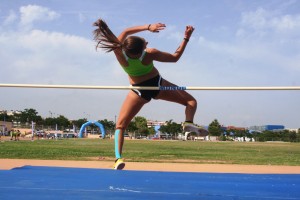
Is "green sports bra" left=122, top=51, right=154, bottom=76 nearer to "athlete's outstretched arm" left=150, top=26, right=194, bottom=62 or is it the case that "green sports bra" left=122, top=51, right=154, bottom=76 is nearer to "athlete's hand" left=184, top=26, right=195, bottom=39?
"athlete's outstretched arm" left=150, top=26, right=194, bottom=62

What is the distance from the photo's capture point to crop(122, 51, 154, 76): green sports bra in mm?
4645

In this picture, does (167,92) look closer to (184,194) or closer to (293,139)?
(184,194)

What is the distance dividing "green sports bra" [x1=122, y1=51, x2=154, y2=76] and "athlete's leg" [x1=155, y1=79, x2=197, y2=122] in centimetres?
30

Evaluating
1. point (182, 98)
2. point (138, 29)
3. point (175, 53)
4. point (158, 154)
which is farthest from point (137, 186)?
point (158, 154)

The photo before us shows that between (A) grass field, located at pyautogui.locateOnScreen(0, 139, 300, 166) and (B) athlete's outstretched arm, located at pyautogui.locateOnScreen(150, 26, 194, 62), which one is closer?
(B) athlete's outstretched arm, located at pyautogui.locateOnScreen(150, 26, 194, 62)

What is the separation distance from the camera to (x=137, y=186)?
347cm

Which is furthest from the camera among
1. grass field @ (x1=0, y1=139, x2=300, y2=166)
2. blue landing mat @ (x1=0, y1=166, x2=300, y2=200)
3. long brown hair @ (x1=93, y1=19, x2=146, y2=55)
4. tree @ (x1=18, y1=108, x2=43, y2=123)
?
tree @ (x1=18, y1=108, x2=43, y2=123)

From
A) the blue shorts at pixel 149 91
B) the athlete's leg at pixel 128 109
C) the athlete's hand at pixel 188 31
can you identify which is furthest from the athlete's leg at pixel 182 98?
the athlete's hand at pixel 188 31

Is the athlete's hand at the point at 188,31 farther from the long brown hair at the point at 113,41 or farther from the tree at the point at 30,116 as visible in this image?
the tree at the point at 30,116

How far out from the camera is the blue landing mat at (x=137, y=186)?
10.2ft

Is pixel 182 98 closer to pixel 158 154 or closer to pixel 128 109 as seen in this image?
pixel 128 109

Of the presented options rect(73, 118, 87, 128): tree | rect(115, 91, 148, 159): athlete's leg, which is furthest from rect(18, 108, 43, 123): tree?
rect(115, 91, 148, 159): athlete's leg

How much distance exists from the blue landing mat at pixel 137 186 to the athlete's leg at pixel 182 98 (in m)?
0.84

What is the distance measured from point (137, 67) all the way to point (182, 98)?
2.41 feet
